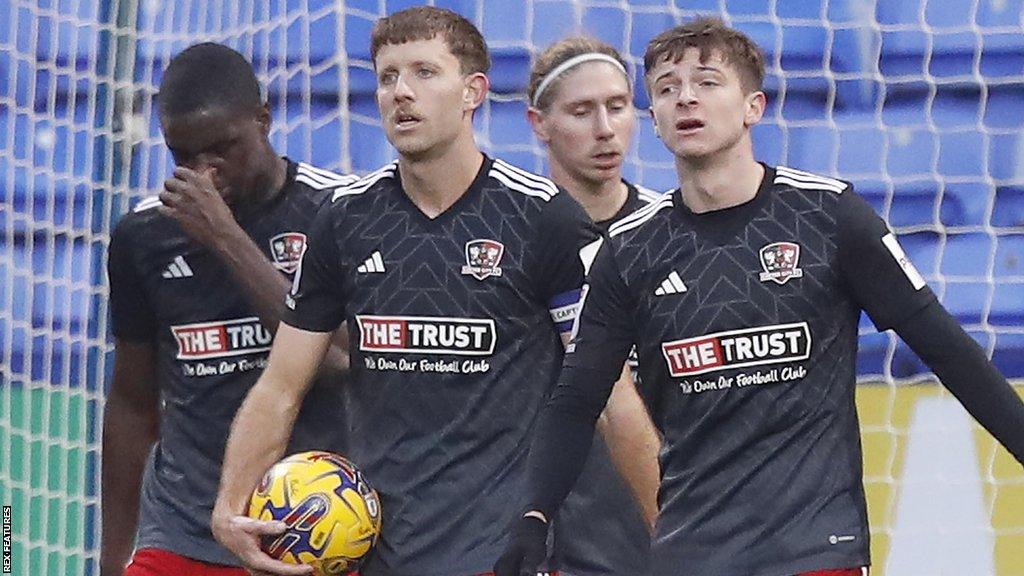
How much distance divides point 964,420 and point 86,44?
11.0ft

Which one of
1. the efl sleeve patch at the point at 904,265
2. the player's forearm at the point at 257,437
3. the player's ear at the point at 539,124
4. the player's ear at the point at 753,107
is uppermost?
the player's ear at the point at 539,124

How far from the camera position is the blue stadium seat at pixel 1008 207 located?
7585mm

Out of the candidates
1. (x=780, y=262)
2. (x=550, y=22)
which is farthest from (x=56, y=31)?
(x=780, y=262)

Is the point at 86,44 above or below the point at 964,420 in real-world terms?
above

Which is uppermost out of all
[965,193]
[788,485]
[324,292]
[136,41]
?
[136,41]

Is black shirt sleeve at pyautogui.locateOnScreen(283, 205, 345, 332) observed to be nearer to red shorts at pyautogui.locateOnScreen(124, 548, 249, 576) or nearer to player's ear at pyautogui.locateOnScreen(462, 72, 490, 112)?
player's ear at pyautogui.locateOnScreen(462, 72, 490, 112)

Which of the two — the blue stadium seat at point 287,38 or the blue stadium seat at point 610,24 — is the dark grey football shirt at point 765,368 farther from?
the blue stadium seat at point 610,24

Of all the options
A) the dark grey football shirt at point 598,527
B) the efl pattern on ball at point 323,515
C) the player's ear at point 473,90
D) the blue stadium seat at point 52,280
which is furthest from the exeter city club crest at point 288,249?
the blue stadium seat at point 52,280

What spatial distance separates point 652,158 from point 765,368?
129 inches

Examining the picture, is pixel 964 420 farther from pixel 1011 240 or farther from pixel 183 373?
pixel 183 373

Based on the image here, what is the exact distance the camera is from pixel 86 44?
7.68m

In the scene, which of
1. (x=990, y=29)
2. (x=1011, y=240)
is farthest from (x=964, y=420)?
(x=990, y=29)

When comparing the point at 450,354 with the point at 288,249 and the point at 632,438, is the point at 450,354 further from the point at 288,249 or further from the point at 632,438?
the point at 288,249

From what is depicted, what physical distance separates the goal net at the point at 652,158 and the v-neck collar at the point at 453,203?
2.17 m
